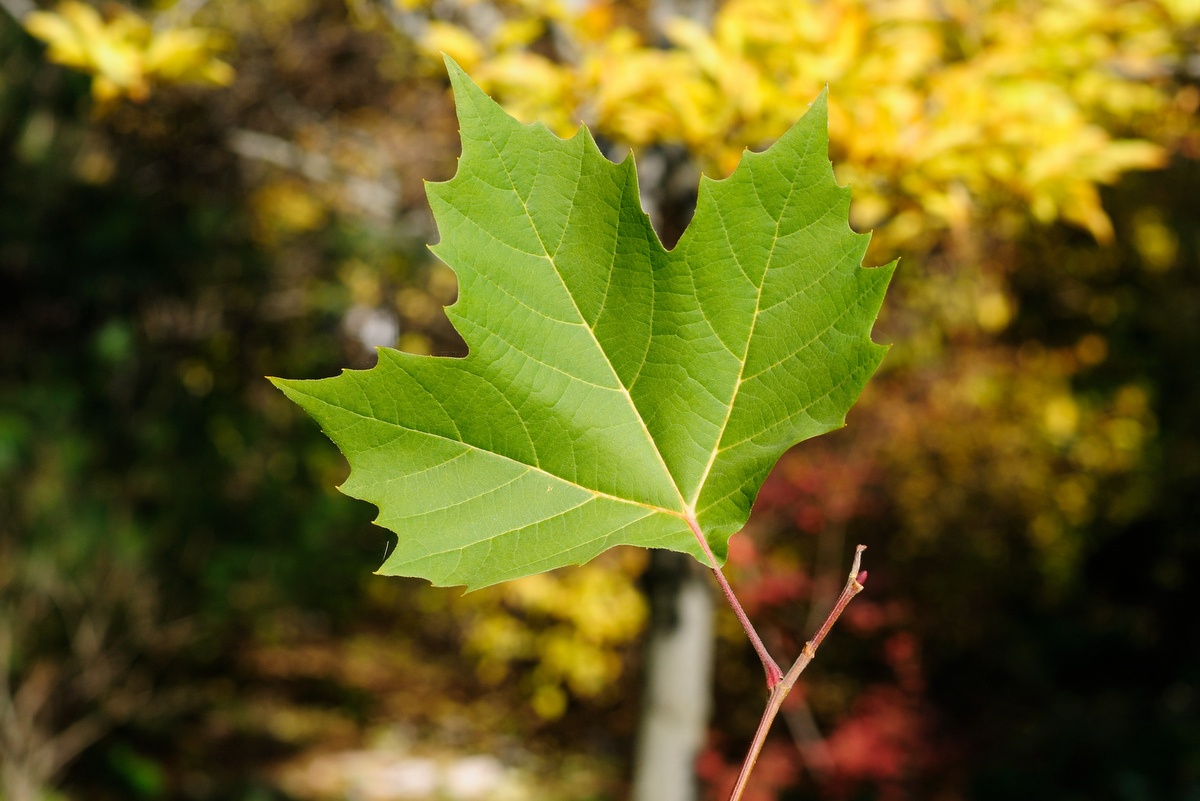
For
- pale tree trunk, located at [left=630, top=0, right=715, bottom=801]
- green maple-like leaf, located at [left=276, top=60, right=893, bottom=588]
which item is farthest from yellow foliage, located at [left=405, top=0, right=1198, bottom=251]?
green maple-like leaf, located at [left=276, top=60, right=893, bottom=588]

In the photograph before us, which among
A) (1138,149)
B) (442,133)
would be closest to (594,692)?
(442,133)

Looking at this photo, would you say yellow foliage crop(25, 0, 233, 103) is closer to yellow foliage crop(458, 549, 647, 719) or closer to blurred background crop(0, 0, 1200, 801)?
blurred background crop(0, 0, 1200, 801)

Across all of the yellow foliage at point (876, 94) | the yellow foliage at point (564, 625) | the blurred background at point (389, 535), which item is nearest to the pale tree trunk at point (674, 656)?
the blurred background at point (389, 535)

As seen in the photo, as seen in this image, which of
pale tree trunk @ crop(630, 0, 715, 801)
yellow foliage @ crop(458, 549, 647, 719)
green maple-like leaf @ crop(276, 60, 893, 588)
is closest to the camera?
green maple-like leaf @ crop(276, 60, 893, 588)

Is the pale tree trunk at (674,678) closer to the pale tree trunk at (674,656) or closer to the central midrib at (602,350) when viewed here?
the pale tree trunk at (674,656)

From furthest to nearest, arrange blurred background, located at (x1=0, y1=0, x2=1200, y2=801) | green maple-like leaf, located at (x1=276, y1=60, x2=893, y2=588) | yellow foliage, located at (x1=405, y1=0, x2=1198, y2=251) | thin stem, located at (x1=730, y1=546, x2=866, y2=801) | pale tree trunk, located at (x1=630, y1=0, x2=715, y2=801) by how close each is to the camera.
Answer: blurred background, located at (x1=0, y1=0, x2=1200, y2=801) → pale tree trunk, located at (x1=630, y1=0, x2=715, y2=801) → yellow foliage, located at (x1=405, y1=0, x2=1198, y2=251) → green maple-like leaf, located at (x1=276, y1=60, x2=893, y2=588) → thin stem, located at (x1=730, y1=546, x2=866, y2=801)

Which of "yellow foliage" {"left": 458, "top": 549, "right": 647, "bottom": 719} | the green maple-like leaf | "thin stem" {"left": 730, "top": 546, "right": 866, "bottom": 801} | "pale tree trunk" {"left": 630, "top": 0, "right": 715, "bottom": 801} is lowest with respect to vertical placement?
"thin stem" {"left": 730, "top": 546, "right": 866, "bottom": 801}

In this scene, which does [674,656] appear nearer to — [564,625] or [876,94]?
[876,94]

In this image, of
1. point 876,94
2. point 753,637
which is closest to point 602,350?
point 753,637
